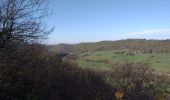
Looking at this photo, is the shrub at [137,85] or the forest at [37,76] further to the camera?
the shrub at [137,85]

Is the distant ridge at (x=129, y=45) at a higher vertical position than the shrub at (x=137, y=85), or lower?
higher

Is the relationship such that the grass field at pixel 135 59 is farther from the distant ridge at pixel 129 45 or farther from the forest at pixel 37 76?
the forest at pixel 37 76

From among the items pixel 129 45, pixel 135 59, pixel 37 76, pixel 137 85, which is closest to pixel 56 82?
pixel 37 76

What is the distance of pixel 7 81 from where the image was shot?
43.3 ft

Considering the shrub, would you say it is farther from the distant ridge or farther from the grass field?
the distant ridge

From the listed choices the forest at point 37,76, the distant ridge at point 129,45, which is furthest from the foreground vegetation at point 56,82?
the distant ridge at point 129,45

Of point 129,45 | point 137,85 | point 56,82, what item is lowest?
point 137,85

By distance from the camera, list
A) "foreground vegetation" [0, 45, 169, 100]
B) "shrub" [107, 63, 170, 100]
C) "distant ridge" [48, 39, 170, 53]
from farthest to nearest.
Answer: "distant ridge" [48, 39, 170, 53] → "shrub" [107, 63, 170, 100] → "foreground vegetation" [0, 45, 169, 100]

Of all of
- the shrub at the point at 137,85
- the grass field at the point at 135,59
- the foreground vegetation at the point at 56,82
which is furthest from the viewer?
the grass field at the point at 135,59

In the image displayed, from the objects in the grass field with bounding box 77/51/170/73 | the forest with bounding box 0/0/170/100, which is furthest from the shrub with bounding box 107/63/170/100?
the grass field with bounding box 77/51/170/73

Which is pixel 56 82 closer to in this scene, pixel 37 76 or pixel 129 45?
pixel 37 76

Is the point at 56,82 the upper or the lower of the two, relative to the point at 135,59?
upper

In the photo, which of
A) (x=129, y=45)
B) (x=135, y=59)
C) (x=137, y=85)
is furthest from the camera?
(x=129, y=45)

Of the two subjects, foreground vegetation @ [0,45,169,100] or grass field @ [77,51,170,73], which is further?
grass field @ [77,51,170,73]
